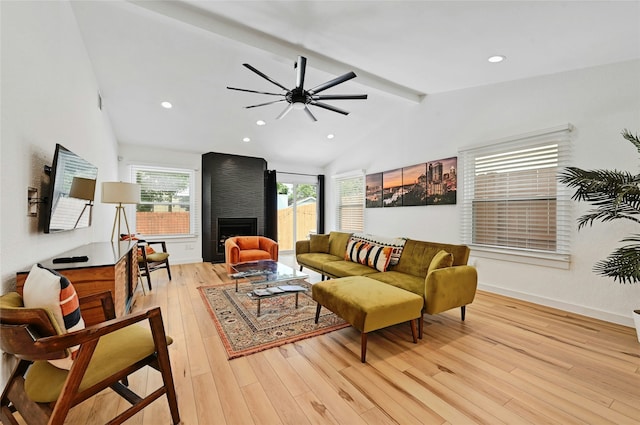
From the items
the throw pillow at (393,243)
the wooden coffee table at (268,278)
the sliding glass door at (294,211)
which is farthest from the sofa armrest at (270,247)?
the sliding glass door at (294,211)

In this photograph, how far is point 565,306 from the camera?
10.1 feet

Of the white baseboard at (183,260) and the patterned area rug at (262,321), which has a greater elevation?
the white baseboard at (183,260)

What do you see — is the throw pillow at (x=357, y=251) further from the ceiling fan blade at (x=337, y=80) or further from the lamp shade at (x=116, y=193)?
the lamp shade at (x=116, y=193)

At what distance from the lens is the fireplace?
582cm

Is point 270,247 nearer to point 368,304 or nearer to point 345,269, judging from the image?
point 345,269

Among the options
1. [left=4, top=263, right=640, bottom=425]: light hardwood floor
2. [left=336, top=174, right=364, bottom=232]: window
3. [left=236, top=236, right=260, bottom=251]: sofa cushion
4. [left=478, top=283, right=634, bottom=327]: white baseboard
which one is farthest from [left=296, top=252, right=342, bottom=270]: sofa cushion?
[left=478, top=283, right=634, bottom=327]: white baseboard

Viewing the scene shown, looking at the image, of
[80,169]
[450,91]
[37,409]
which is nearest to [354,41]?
[450,91]

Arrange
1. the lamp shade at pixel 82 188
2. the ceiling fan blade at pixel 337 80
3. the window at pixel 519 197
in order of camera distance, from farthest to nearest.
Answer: the window at pixel 519 197
the ceiling fan blade at pixel 337 80
the lamp shade at pixel 82 188

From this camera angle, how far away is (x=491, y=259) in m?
3.78

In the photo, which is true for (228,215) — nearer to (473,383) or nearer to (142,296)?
(142,296)

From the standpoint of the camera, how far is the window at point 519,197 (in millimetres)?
3152

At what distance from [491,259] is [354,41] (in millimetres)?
3410

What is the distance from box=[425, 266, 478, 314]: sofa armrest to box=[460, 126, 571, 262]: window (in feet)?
4.49

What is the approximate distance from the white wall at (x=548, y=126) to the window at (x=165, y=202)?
4673mm
